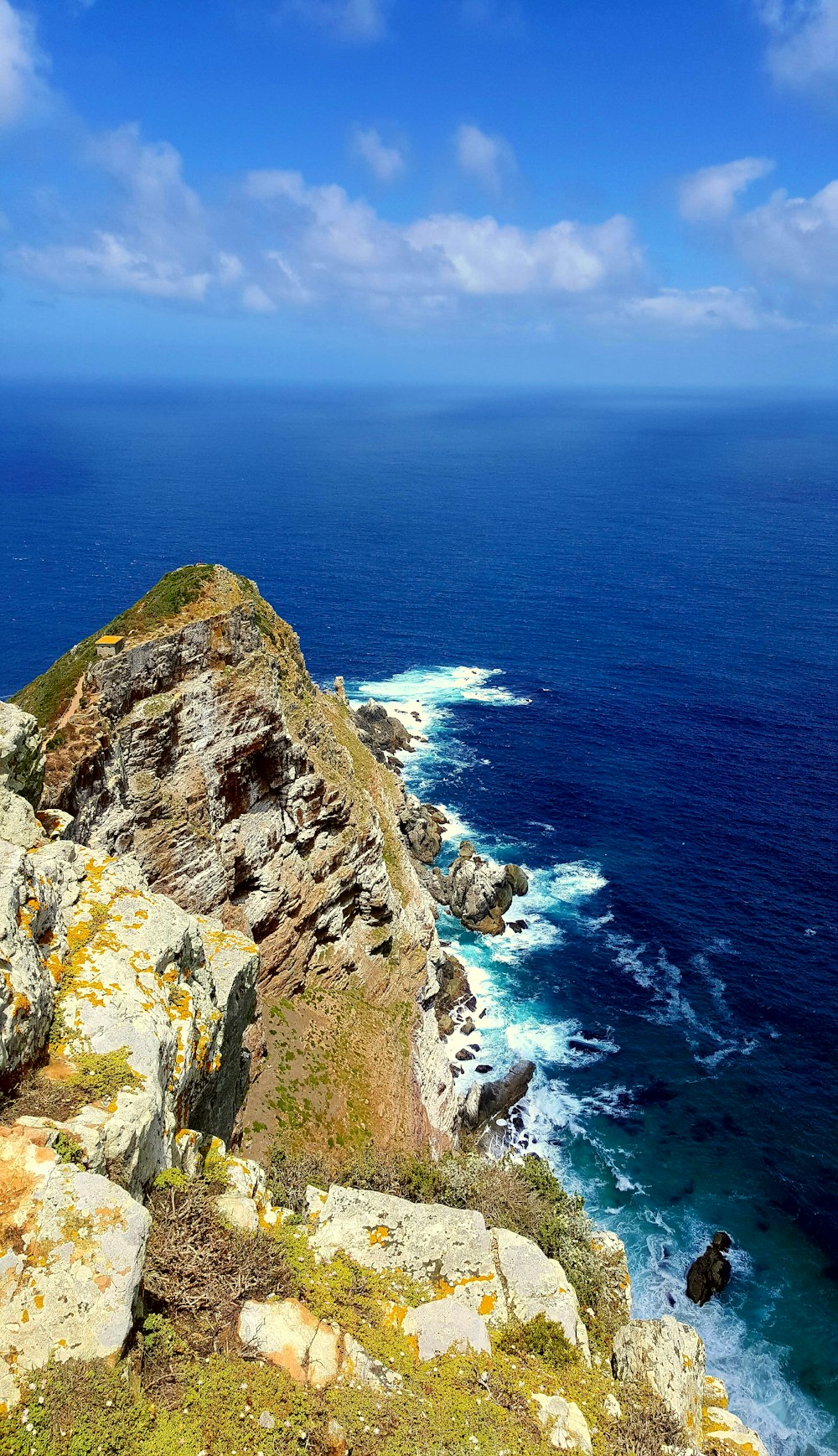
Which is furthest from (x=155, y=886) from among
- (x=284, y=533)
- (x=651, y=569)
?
(x=284, y=533)

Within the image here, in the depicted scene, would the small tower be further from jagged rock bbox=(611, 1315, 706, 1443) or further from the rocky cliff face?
jagged rock bbox=(611, 1315, 706, 1443)

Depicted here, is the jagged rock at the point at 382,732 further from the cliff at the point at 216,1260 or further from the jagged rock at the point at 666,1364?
the jagged rock at the point at 666,1364

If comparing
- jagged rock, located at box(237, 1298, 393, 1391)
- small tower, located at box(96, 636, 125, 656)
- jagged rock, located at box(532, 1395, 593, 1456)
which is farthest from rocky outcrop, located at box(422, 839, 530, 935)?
jagged rock, located at box(237, 1298, 393, 1391)

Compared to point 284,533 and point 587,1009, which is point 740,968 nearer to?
point 587,1009

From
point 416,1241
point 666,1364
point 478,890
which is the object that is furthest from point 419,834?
point 666,1364

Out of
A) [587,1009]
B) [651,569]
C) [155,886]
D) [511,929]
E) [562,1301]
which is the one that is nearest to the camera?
[562,1301]

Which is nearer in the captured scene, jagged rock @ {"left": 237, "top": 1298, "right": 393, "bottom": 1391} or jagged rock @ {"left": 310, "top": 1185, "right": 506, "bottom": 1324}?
jagged rock @ {"left": 237, "top": 1298, "right": 393, "bottom": 1391}

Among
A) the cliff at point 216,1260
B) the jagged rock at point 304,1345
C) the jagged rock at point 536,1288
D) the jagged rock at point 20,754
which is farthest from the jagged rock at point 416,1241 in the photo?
the jagged rock at point 20,754
